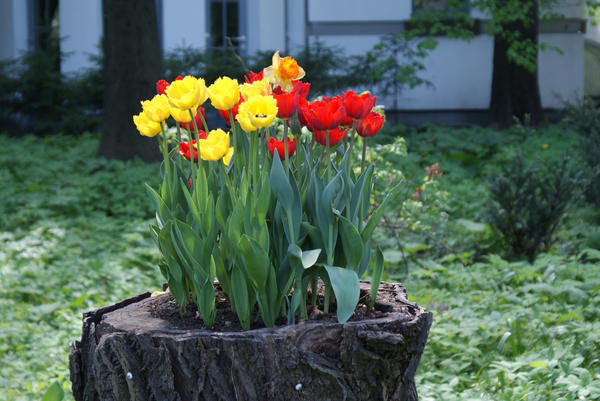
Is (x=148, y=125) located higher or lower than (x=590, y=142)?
higher

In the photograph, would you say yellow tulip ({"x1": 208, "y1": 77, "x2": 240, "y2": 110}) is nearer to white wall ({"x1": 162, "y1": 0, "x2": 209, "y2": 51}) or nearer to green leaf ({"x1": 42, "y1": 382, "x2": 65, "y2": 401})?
green leaf ({"x1": 42, "y1": 382, "x2": 65, "y2": 401})

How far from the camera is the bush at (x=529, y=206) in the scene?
17.6 feet

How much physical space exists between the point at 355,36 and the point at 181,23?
3.45m

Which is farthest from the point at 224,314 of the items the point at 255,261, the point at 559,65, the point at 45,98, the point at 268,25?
the point at 559,65

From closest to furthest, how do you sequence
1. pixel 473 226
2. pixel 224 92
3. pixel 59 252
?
pixel 224 92 → pixel 59 252 → pixel 473 226

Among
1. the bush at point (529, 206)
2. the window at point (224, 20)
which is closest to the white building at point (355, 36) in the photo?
the window at point (224, 20)

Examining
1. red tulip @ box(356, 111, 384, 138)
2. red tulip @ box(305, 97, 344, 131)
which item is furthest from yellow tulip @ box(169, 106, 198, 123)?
red tulip @ box(356, 111, 384, 138)

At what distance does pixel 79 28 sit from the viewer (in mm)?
14328

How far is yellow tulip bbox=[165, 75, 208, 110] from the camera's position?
1.88 metres

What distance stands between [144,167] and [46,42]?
7585 mm

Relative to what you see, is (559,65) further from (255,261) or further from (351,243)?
(255,261)

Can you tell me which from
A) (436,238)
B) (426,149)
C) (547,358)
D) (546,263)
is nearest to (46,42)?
(426,149)

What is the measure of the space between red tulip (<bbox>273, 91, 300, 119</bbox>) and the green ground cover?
1.47m

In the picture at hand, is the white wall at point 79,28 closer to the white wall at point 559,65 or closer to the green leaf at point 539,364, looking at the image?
the white wall at point 559,65
